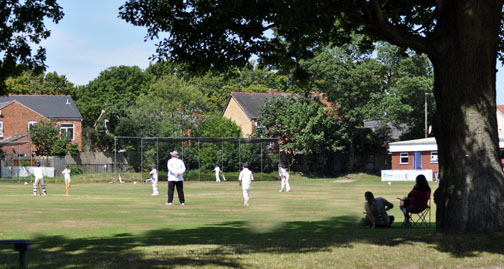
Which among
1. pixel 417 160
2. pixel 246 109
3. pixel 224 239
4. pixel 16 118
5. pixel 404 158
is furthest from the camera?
pixel 246 109

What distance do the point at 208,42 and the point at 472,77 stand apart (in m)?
5.75

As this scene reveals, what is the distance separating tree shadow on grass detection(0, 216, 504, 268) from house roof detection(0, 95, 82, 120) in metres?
64.4

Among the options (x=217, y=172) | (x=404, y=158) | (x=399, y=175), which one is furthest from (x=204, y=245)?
(x=404, y=158)

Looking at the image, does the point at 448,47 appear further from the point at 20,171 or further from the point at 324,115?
the point at 324,115

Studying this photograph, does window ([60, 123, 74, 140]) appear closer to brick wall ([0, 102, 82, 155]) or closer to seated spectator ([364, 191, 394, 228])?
brick wall ([0, 102, 82, 155])

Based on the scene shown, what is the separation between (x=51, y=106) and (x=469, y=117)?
7170cm

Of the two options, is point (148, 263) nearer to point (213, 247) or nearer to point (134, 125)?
point (213, 247)

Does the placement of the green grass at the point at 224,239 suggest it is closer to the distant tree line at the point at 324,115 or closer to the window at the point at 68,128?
the distant tree line at the point at 324,115

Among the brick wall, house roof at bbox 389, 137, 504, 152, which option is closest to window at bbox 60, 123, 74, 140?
the brick wall

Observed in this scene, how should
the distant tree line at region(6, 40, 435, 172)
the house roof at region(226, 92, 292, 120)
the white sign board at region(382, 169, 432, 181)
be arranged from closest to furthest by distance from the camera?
the white sign board at region(382, 169, 432, 181) → the distant tree line at region(6, 40, 435, 172) → the house roof at region(226, 92, 292, 120)

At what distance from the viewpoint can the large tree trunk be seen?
13070 millimetres

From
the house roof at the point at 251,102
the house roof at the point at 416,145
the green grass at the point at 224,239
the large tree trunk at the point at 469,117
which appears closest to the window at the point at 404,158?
the house roof at the point at 416,145

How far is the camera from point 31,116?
247ft

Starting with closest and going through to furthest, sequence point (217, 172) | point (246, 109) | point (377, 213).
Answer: point (377, 213), point (217, 172), point (246, 109)
